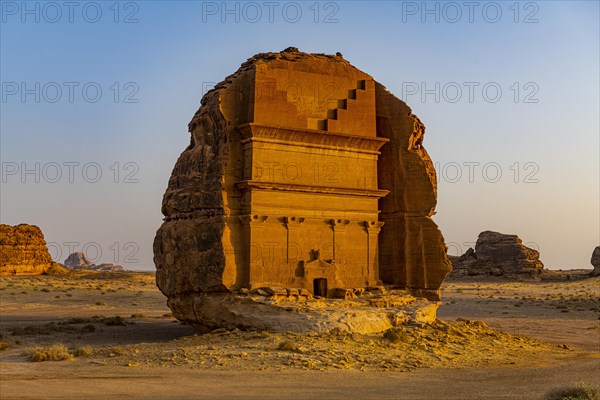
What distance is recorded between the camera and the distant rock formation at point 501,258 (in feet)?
222

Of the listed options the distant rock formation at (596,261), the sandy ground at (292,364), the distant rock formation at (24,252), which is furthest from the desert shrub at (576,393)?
the distant rock formation at (596,261)

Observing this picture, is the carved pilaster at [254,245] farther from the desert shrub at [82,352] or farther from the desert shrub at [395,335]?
the desert shrub at [82,352]

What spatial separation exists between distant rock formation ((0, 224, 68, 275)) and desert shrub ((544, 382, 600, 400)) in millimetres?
54770

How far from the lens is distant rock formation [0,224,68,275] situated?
194ft

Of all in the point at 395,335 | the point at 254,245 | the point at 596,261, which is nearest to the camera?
the point at 395,335

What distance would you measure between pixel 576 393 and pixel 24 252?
56.6 metres

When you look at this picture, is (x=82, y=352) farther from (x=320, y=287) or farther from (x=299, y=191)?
(x=299, y=191)

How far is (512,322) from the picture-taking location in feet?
98.2

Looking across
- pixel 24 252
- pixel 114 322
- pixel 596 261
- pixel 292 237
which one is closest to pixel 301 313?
pixel 292 237

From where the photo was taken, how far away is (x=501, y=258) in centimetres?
6862

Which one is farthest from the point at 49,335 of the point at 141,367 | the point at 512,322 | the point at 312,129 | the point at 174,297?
the point at 512,322

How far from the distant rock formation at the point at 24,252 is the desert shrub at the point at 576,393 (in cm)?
5477

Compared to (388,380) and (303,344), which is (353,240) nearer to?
(303,344)

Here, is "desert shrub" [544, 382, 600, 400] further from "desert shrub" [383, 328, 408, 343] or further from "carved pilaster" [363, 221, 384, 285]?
"carved pilaster" [363, 221, 384, 285]
